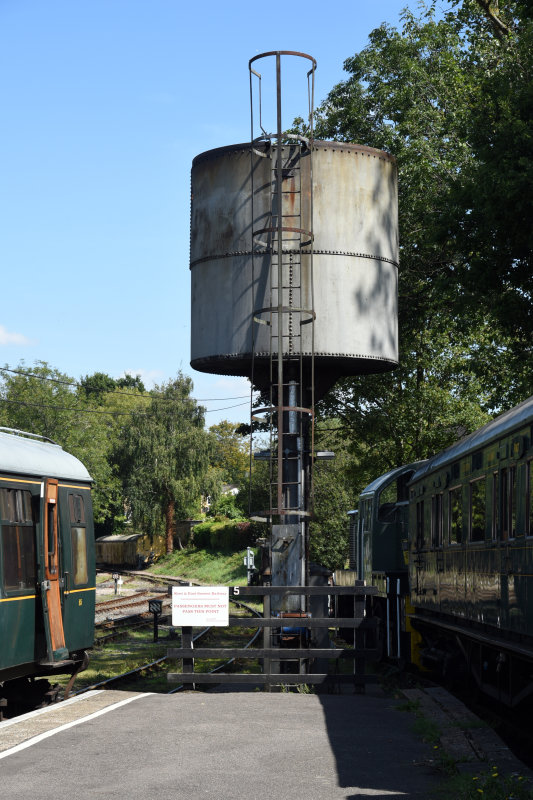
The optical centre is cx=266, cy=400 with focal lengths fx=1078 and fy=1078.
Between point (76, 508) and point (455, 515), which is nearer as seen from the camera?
point (455, 515)

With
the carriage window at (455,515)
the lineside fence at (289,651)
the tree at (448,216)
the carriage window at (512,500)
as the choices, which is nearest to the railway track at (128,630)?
the lineside fence at (289,651)

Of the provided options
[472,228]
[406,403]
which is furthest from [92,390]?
[472,228]

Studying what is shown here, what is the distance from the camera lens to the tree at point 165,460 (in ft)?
241

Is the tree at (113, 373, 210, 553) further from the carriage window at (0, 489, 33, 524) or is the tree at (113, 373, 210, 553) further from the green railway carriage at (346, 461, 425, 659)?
the carriage window at (0, 489, 33, 524)

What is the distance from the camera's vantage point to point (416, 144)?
91.3ft

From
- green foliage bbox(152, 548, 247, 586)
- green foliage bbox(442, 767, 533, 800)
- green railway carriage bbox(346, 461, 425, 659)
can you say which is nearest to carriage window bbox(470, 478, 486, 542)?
green foliage bbox(442, 767, 533, 800)

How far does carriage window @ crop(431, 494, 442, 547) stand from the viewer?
15.1 metres

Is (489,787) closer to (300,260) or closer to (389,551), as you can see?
(300,260)

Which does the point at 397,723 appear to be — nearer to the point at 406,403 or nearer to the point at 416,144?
the point at 416,144

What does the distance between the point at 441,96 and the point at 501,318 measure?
13.0 m

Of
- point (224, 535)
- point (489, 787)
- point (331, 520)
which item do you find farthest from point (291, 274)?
point (224, 535)

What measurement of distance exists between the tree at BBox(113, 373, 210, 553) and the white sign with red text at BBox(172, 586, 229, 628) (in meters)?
59.3

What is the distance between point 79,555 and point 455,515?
503 cm

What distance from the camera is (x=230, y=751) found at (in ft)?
29.4
